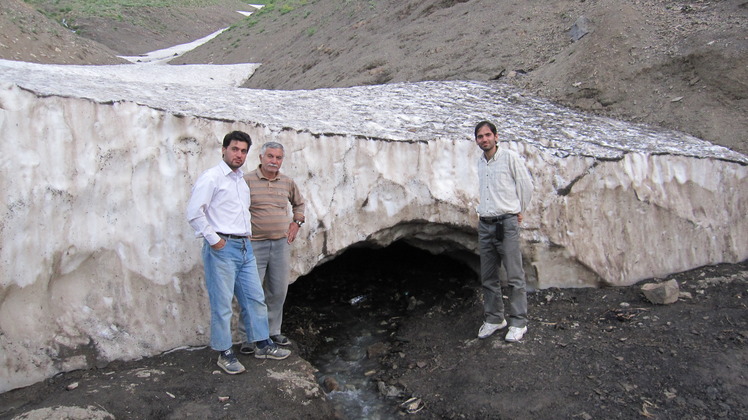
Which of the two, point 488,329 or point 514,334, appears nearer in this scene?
point 514,334

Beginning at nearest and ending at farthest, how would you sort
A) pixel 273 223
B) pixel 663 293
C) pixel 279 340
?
pixel 273 223
pixel 279 340
pixel 663 293

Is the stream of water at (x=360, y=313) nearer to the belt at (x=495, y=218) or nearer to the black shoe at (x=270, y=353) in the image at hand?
the black shoe at (x=270, y=353)

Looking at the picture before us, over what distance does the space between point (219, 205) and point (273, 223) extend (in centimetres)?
48

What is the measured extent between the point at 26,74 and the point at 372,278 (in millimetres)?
3889

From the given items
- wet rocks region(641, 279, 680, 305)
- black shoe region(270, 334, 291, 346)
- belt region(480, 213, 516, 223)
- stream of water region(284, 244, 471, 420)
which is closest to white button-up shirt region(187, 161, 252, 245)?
black shoe region(270, 334, 291, 346)

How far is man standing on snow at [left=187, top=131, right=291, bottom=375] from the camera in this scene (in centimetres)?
355

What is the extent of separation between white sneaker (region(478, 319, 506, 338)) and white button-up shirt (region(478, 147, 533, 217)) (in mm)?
939

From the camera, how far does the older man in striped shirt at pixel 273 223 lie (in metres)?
3.95

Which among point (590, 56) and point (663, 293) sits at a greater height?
point (590, 56)

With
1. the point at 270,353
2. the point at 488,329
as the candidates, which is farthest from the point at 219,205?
the point at 488,329

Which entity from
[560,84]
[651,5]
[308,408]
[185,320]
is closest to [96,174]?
[185,320]

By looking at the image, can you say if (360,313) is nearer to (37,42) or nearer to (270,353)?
(270,353)

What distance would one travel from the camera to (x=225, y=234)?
12.0 feet

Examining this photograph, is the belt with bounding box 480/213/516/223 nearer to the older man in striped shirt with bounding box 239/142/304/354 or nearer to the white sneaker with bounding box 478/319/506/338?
the white sneaker with bounding box 478/319/506/338
